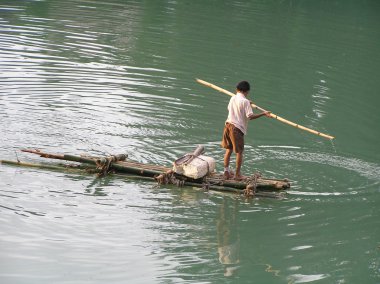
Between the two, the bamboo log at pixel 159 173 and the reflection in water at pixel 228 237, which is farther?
the bamboo log at pixel 159 173

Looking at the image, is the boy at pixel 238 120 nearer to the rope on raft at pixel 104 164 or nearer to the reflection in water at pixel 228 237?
the reflection in water at pixel 228 237

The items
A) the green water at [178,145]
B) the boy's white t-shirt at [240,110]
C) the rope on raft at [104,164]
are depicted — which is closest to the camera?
the green water at [178,145]

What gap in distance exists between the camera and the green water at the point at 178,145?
7.08m

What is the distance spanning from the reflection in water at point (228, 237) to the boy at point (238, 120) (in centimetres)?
42

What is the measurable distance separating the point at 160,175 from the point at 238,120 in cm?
118

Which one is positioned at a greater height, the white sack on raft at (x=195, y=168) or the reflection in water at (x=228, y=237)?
the white sack on raft at (x=195, y=168)

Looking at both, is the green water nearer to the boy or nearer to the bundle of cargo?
the bundle of cargo

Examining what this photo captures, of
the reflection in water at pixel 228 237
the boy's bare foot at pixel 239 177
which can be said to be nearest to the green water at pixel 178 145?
the reflection in water at pixel 228 237

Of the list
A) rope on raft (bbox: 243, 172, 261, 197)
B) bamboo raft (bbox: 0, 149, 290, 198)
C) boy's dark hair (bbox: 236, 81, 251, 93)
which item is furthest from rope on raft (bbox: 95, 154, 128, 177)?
boy's dark hair (bbox: 236, 81, 251, 93)

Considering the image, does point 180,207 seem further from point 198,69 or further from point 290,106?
point 198,69

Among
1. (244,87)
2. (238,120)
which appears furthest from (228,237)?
(244,87)

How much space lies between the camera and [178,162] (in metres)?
8.38

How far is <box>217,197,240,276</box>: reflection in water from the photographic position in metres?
7.11

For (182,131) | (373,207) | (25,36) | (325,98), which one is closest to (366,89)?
(325,98)
